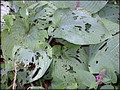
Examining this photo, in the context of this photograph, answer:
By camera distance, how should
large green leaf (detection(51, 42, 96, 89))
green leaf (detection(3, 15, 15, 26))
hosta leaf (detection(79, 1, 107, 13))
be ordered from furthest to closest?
hosta leaf (detection(79, 1, 107, 13)) → green leaf (detection(3, 15, 15, 26)) → large green leaf (detection(51, 42, 96, 89))

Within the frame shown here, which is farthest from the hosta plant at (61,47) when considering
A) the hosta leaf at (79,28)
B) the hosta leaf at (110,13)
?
the hosta leaf at (110,13)

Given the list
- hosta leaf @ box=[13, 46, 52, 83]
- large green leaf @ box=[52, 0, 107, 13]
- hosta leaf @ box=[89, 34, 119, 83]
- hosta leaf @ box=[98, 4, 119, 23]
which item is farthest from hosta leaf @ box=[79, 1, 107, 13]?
hosta leaf @ box=[13, 46, 52, 83]

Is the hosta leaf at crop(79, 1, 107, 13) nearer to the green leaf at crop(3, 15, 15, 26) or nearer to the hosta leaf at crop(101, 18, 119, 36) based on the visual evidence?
the hosta leaf at crop(101, 18, 119, 36)

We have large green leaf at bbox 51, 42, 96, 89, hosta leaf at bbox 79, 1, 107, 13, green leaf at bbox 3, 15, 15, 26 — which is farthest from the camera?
hosta leaf at bbox 79, 1, 107, 13

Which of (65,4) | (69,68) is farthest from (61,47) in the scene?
(65,4)

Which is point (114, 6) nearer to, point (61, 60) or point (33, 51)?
point (61, 60)

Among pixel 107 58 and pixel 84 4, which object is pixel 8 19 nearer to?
pixel 84 4
